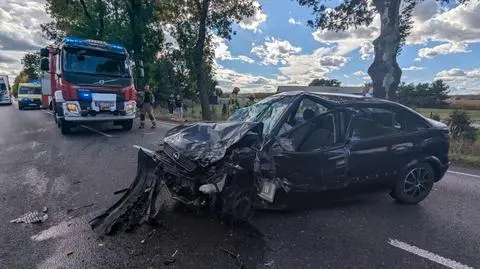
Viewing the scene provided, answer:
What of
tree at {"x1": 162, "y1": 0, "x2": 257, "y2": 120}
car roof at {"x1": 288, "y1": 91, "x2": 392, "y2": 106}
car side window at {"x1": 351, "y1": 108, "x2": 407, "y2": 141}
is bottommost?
car side window at {"x1": 351, "y1": 108, "x2": 407, "y2": 141}

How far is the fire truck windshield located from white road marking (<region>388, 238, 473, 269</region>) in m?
10.0

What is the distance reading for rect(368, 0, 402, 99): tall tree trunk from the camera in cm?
1188

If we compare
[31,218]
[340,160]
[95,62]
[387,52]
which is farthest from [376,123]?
[95,62]

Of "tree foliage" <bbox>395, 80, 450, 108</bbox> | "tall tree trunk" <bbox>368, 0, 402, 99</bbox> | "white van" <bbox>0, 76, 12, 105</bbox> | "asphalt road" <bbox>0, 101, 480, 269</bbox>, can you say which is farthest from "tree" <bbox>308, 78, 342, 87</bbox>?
"asphalt road" <bbox>0, 101, 480, 269</bbox>

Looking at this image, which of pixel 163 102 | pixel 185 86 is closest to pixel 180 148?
pixel 163 102

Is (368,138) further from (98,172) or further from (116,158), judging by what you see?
(116,158)

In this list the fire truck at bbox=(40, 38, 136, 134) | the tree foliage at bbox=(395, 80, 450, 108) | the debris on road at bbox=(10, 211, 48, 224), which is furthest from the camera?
the tree foliage at bbox=(395, 80, 450, 108)

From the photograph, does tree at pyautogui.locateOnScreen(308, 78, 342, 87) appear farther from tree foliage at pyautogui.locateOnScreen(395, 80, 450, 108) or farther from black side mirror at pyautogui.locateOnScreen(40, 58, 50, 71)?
black side mirror at pyautogui.locateOnScreen(40, 58, 50, 71)

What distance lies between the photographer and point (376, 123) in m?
4.49

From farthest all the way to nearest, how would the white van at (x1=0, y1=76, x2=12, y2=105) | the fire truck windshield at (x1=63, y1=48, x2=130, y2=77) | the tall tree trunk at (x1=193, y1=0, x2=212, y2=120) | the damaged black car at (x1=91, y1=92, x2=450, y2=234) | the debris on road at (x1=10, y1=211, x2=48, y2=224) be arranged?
the white van at (x1=0, y1=76, x2=12, y2=105)
the tall tree trunk at (x1=193, y1=0, x2=212, y2=120)
the fire truck windshield at (x1=63, y1=48, x2=130, y2=77)
the debris on road at (x1=10, y1=211, x2=48, y2=224)
the damaged black car at (x1=91, y1=92, x2=450, y2=234)

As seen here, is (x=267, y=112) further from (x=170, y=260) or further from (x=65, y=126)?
(x=65, y=126)

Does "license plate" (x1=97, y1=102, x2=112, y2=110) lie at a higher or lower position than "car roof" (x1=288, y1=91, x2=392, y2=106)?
lower

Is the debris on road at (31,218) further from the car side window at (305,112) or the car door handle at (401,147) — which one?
the car door handle at (401,147)

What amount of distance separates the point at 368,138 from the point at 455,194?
241 centimetres
